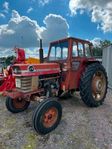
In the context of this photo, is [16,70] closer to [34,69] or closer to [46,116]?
[34,69]

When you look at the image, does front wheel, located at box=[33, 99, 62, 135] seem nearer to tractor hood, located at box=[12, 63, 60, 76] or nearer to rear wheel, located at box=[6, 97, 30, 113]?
tractor hood, located at box=[12, 63, 60, 76]

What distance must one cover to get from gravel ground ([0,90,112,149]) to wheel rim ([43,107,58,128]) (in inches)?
7.3

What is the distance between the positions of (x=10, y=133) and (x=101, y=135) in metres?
1.92

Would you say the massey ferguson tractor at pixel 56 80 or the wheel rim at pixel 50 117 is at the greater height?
the massey ferguson tractor at pixel 56 80

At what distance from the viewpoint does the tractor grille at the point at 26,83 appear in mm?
4508

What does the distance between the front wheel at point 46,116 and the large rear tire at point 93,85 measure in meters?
1.39

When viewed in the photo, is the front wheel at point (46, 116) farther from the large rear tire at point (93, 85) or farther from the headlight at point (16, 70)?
the large rear tire at point (93, 85)

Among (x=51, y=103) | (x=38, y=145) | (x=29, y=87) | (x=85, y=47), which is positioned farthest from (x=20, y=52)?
(x=38, y=145)

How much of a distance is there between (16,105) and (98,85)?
2580 millimetres

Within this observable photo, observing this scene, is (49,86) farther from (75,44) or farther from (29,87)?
(75,44)

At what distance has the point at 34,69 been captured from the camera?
4.63 metres

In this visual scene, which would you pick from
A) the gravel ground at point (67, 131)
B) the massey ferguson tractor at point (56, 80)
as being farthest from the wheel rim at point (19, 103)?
the gravel ground at point (67, 131)

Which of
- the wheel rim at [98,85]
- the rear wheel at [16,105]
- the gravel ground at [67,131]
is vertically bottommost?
the gravel ground at [67,131]

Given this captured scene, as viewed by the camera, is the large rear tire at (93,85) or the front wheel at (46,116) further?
the large rear tire at (93,85)
